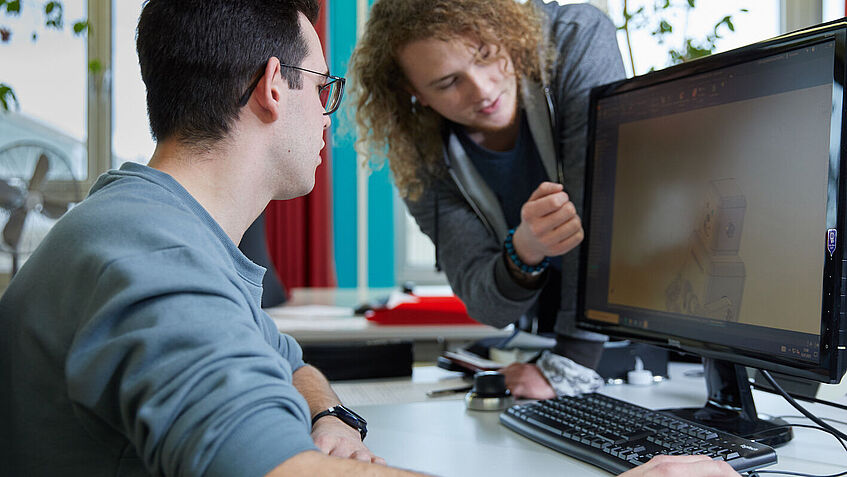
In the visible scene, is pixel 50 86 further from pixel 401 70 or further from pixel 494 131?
pixel 494 131

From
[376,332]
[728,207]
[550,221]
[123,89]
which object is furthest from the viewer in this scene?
[123,89]

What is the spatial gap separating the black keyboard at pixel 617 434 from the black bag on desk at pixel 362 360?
0.47 meters

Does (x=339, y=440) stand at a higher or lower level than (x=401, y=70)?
lower

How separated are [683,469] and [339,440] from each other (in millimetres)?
419

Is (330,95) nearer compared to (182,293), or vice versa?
(182,293)

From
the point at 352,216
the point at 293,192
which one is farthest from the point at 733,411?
the point at 352,216

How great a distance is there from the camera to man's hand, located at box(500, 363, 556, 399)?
1.27m

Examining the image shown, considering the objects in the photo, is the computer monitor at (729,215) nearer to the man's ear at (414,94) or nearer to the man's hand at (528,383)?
the man's hand at (528,383)

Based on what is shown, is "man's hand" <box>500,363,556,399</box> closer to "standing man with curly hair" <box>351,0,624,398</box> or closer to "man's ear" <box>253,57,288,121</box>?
"standing man with curly hair" <box>351,0,624,398</box>

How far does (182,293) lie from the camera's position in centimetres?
60

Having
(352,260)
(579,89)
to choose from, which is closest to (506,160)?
(579,89)

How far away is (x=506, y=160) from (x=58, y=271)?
1061mm

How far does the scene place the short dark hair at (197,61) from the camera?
84 centimetres

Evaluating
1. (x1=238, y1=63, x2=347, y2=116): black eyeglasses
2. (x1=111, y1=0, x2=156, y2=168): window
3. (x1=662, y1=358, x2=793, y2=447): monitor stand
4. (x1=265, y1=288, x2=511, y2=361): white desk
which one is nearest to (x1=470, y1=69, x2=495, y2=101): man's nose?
(x1=238, y1=63, x2=347, y2=116): black eyeglasses
